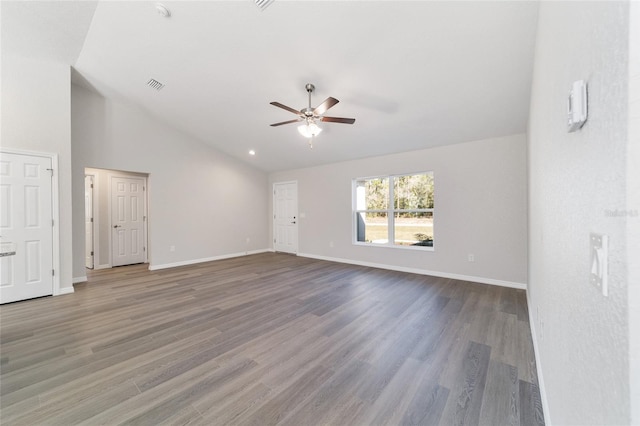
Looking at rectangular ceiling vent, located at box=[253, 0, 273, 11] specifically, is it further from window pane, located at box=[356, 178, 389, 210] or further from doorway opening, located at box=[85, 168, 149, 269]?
doorway opening, located at box=[85, 168, 149, 269]

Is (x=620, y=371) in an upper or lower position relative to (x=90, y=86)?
lower

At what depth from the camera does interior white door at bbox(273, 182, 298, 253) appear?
703cm

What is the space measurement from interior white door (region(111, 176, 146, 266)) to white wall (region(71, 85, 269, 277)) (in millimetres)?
1088

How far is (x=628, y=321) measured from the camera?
0.49 metres

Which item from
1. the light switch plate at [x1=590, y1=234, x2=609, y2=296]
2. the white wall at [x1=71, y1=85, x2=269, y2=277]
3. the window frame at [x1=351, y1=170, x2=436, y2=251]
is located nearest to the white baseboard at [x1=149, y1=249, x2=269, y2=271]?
the white wall at [x1=71, y1=85, x2=269, y2=277]

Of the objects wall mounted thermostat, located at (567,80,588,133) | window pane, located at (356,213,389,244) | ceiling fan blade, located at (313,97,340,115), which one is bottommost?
window pane, located at (356,213,389,244)

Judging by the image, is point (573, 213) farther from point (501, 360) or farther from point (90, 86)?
point (90, 86)

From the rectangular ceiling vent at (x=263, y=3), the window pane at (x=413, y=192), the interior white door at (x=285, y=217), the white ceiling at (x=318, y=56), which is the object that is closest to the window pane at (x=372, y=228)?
the window pane at (x=413, y=192)

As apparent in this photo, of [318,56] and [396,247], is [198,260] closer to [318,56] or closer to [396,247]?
[396,247]

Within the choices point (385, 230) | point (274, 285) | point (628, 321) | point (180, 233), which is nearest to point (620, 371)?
point (628, 321)

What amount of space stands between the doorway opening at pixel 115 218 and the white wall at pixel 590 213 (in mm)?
6560

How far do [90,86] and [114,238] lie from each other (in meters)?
3.18

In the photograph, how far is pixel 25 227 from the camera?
11.3 feet

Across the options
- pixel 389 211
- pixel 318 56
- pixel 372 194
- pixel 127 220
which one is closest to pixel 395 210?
pixel 389 211
